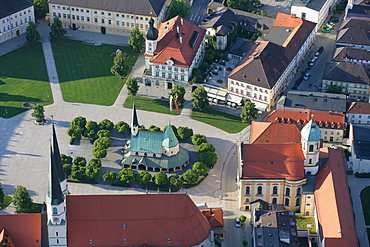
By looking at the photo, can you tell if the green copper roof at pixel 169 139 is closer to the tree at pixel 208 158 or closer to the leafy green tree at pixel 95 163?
the tree at pixel 208 158

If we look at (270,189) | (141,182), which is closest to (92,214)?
(141,182)

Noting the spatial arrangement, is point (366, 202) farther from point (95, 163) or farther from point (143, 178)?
point (95, 163)

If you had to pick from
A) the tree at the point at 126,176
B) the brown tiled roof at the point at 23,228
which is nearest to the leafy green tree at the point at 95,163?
the tree at the point at 126,176

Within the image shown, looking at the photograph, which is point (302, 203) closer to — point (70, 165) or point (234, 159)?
point (234, 159)

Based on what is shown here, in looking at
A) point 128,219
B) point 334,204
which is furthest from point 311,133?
point 128,219

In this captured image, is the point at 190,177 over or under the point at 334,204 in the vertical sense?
over
